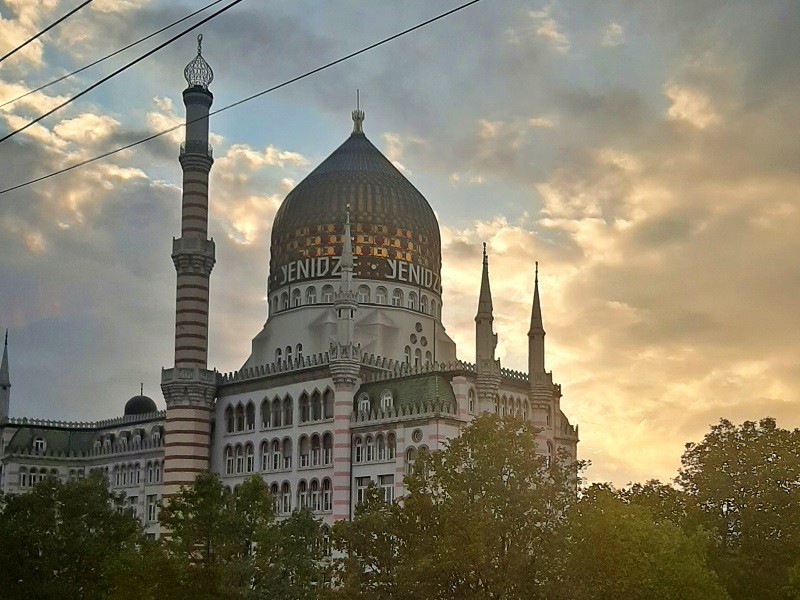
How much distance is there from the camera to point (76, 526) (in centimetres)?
5438

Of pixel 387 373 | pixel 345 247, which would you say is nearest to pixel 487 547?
pixel 387 373

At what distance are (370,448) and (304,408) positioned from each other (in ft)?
21.4

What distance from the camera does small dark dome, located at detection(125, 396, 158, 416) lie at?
99375 mm

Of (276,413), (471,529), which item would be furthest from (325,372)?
(471,529)

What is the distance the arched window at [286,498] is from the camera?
74.6 meters

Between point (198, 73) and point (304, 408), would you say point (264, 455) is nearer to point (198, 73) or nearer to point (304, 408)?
point (304, 408)

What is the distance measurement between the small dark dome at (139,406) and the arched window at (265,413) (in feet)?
78.9

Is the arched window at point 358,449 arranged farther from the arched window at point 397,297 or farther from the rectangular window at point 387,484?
the arched window at point 397,297

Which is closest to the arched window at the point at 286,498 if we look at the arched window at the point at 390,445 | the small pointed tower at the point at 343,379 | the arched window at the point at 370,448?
the small pointed tower at the point at 343,379

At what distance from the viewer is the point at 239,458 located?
7869 cm

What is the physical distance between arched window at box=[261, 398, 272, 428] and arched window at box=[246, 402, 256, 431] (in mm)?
728

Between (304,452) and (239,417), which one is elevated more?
(239,417)

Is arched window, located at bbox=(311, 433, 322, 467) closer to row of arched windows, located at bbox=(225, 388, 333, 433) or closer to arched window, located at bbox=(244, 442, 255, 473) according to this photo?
row of arched windows, located at bbox=(225, 388, 333, 433)

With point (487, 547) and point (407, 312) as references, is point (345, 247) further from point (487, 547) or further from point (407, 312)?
point (487, 547)
